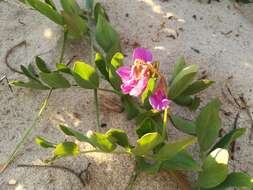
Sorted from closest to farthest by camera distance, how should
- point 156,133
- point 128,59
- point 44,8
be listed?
point 156,133, point 44,8, point 128,59

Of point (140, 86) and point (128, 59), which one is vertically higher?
point (140, 86)

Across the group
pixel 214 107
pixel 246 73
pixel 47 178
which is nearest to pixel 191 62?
pixel 246 73

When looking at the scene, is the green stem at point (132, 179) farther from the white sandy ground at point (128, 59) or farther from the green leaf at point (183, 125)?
the green leaf at point (183, 125)

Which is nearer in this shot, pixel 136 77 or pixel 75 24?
pixel 136 77

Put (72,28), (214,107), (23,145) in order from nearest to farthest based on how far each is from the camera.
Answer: (214,107), (23,145), (72,28)

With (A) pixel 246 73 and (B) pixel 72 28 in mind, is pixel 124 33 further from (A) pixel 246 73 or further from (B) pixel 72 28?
(A) pixel 246 73

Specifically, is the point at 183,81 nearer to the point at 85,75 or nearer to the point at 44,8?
the point at 85,75

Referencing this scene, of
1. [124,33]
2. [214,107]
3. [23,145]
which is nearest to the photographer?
[214,107]

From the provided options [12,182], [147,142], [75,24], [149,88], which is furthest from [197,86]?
[12,182]
